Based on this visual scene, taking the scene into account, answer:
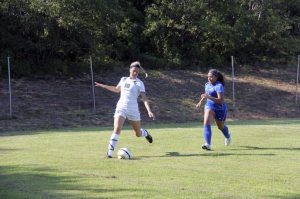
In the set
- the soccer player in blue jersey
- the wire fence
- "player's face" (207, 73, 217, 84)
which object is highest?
"player's face" (207, 73, 217, 84)

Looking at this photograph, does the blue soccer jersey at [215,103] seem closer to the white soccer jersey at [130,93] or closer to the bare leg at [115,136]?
the white soccer jersey at [130,93]

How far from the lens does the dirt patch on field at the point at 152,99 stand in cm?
2481

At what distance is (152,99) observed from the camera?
97.1ft

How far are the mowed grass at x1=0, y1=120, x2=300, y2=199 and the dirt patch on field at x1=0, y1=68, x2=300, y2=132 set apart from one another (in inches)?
347

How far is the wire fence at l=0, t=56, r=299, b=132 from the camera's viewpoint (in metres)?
24.8

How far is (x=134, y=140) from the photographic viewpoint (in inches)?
621

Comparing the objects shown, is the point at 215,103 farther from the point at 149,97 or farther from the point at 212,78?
the point at 149,97

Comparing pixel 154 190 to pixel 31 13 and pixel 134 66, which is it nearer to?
pixel 134 66

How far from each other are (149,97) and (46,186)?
21373mm

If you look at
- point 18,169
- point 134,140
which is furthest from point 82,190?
point 134,140

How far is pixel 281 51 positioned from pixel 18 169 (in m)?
30.4

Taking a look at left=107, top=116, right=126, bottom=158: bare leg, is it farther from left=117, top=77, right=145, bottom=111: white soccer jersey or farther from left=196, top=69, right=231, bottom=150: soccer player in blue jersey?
left=196, top=69, right=231, bottom=150: soccer player in blue jersey

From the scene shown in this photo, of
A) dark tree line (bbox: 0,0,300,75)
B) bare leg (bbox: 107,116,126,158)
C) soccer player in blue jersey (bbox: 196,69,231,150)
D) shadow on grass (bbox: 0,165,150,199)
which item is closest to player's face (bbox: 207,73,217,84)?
soccer player in blue jersey (bbox: 196,69,231,150)

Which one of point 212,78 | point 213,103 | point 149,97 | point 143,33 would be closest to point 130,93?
point 212,78
